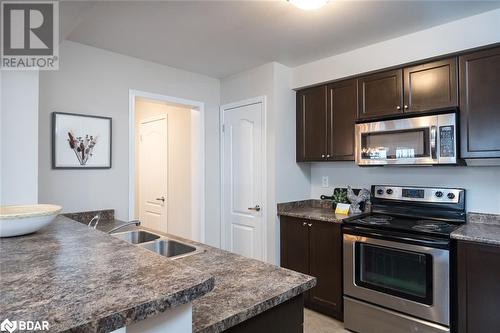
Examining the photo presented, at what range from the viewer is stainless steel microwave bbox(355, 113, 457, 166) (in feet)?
7.06

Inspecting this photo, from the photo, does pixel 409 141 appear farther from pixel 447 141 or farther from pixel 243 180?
pixel 243 180

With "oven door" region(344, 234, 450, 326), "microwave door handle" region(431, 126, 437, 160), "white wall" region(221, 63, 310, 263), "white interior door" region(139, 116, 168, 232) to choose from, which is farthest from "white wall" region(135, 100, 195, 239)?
"microwave door handle" region(431, 126, 437, 160)

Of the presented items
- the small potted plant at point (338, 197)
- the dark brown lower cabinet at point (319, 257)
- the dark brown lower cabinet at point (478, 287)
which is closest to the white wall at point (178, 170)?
the dark brown lower cabinet at point (319, 257)

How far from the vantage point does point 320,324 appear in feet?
8.19

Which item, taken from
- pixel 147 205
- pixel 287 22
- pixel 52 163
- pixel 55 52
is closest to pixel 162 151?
pixel 147 205

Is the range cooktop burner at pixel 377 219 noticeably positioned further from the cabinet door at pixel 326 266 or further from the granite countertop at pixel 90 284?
the granite countertop at pixel 90 284

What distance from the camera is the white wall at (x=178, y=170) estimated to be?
358 cm

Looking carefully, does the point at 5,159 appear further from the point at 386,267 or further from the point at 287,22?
the point at 386,267

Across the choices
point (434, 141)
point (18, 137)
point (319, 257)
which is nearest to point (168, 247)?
point (18, 137)

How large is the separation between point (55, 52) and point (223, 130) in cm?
183

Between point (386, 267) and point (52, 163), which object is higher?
point (52, 163)

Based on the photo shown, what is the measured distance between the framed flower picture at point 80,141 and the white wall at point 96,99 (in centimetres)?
5

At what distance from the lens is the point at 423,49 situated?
7.42ft

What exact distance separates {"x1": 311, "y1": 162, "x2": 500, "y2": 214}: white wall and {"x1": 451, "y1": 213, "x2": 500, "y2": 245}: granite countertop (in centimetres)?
6
